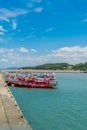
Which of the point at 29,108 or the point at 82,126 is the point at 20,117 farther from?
the point at 29,108

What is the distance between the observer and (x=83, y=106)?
125 ft

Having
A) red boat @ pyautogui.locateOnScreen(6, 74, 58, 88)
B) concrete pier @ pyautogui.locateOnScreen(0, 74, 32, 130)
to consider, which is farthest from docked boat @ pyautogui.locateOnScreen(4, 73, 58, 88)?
concrete pier @ pyautogui.locateOnScreen(0, 74, 32, 130)

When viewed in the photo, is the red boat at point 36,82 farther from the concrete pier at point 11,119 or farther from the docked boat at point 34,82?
the concrete pier at point 11,119

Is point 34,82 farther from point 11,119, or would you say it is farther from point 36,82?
point 11,119

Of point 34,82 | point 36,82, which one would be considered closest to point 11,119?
point 36,82

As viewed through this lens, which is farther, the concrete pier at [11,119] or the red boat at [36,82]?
the red boat at [36,82]

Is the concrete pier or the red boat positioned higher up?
the red boat

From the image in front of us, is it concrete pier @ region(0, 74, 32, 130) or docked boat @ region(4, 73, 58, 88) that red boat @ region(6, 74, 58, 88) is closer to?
docked boat @ region(4, 73, 58, 88)

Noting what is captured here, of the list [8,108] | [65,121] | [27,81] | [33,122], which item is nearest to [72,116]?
[65,121]

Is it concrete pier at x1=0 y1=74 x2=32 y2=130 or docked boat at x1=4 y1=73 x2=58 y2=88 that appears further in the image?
docked boat at x1=4 y1=73 x2=58 y2=88

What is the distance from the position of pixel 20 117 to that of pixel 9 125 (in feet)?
8.63

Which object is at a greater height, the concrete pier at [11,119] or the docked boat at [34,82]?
the docked boat at [34,82]

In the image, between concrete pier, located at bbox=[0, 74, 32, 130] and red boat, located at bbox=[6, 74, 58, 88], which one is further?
red boat, located at bbox=[6, 74, 58, 88]

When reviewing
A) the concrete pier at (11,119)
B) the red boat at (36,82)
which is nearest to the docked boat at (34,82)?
the red boat at (36,82)
